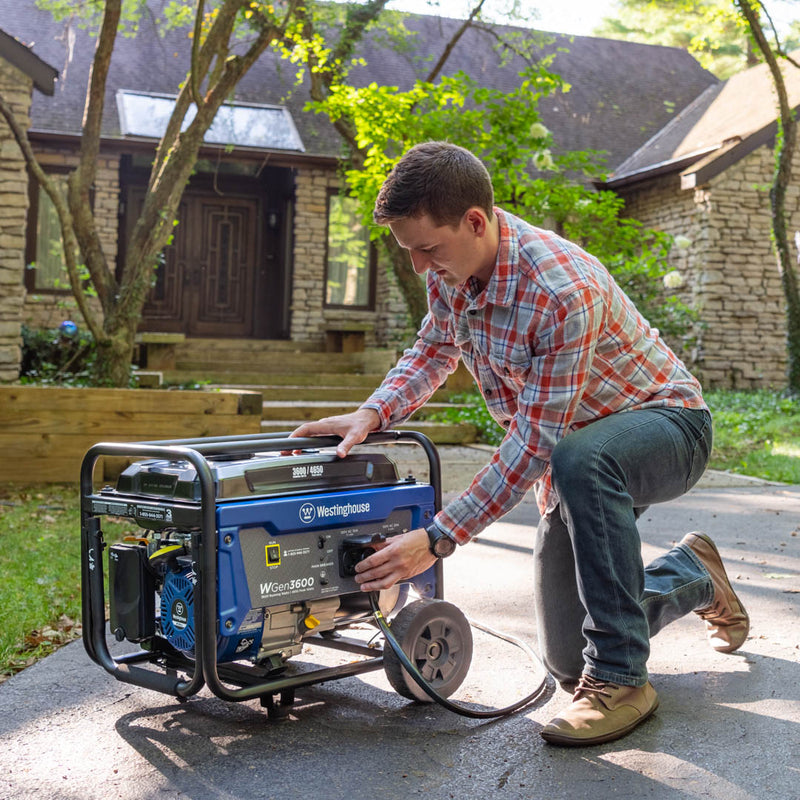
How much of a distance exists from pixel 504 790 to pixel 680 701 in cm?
80

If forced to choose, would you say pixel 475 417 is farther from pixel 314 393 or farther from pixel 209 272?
pixel 209 272

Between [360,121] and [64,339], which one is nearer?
[360,121]

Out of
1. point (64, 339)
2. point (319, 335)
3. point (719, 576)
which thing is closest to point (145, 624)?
point (719, 576)

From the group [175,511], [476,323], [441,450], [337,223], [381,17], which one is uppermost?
[381,17]

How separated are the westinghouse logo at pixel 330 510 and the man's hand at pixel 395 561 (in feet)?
0.47

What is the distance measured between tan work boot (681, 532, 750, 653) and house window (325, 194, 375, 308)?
1261cm

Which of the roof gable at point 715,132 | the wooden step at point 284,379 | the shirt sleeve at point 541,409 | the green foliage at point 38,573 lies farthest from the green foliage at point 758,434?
the shirt sleeve at point 541,409

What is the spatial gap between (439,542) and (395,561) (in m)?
0.12

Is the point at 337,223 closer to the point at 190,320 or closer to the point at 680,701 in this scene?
the point at 190,320

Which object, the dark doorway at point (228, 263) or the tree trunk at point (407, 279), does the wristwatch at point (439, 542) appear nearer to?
the tree trunk at point (407, 279)

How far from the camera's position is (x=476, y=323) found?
2719mm

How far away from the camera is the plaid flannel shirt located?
2512 mm

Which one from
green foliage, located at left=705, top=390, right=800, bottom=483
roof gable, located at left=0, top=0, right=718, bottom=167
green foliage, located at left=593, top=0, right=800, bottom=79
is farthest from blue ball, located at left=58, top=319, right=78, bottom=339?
green foliage, located at left=593, top=0, right=800, bottom=79

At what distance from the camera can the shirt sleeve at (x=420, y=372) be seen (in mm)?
2967
